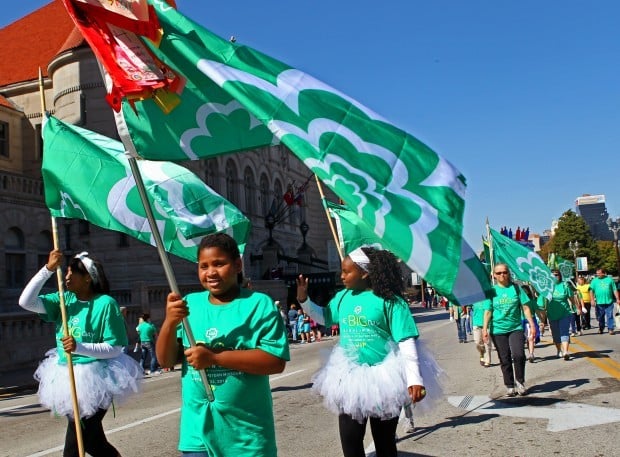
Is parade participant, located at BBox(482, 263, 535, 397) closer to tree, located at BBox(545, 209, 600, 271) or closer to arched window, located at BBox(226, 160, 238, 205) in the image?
arched window, located at BBox(226, 160, 238, 205)

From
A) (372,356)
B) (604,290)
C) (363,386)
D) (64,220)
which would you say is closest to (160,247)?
(363,386)

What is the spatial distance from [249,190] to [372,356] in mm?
42479

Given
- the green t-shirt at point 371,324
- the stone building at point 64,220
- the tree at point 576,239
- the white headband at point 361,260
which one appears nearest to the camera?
the green t-shirt at point 371,324

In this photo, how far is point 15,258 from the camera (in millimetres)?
28156

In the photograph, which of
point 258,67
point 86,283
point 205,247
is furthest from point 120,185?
point 205,247

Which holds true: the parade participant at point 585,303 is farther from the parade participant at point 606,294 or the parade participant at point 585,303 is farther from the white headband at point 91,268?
the white headband at point 91,268

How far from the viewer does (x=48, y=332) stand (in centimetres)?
2073

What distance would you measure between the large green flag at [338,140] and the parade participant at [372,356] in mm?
1077

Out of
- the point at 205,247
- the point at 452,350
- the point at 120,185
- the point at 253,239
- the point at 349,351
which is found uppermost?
the point at 253,239

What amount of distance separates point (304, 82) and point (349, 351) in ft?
7.37

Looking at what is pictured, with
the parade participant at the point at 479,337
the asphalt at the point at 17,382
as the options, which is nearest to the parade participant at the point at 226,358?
the parade participant at the point at 479,337

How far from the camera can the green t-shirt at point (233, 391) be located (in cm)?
347

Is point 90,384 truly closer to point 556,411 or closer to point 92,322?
point 92,322

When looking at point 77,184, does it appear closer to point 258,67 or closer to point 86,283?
point 86,283
